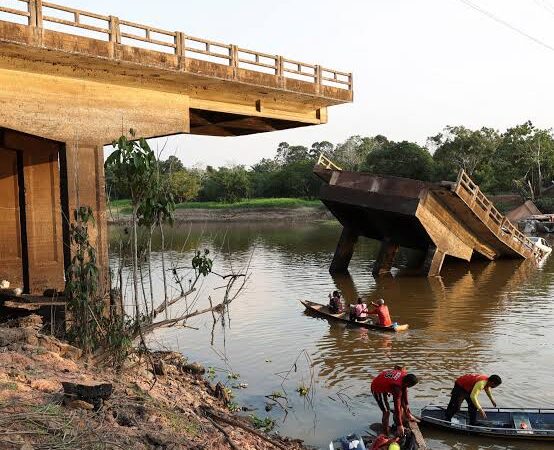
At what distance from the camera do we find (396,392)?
32.7 ft

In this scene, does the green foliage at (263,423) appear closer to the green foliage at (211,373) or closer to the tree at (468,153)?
the green foliage at (211,373)

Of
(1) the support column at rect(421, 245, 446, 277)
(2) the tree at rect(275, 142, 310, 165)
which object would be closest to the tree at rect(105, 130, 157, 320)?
(1) the support column at rect(421, 245, 446, 277)

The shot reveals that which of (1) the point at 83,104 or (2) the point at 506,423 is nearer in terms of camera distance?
(2) the point at 506,423

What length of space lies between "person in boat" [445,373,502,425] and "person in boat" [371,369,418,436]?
1.01 m

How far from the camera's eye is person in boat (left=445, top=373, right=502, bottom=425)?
34.1 ft

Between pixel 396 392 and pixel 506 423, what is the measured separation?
6.81 feet

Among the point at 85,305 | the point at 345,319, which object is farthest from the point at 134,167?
the point at 345,319

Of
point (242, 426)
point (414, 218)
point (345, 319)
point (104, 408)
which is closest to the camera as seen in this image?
point (104, 408)

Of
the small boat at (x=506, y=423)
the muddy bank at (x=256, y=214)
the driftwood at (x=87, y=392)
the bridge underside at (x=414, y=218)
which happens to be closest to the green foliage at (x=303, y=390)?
the small boat at (x=506, y=423)

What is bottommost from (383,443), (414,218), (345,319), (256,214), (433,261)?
(345,319)

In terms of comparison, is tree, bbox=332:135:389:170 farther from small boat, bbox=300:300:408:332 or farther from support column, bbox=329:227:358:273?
small boat, bbox=300:300:408:332

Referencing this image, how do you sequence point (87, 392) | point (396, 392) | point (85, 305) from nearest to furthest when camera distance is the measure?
point (87, 392)
point (396, 392)
point (85, 305)

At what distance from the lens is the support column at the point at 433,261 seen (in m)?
27.0

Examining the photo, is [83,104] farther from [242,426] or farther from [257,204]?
[257,204]
